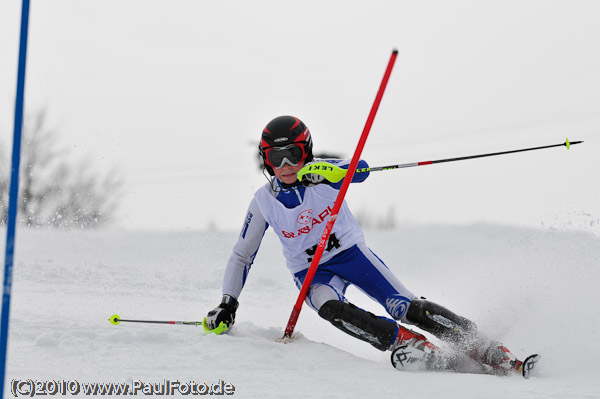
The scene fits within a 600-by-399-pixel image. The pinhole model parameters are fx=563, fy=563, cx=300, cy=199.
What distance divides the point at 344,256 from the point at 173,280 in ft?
11.7

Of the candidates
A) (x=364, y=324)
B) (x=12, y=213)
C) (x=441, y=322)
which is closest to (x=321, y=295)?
(x=364, y=324)

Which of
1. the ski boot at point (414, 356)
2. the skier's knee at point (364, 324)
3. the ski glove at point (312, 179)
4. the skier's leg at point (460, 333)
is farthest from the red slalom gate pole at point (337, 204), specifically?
the ski boot at point (414, 356)

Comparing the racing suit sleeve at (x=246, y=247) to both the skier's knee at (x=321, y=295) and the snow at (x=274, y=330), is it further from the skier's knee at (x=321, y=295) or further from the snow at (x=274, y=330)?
the skier's knee at (x=321, y=295)

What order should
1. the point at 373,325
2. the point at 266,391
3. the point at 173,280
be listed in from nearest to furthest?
the point at 266,391 → the point at 373,325 → the point at 173,280

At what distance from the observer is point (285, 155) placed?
11.6ft

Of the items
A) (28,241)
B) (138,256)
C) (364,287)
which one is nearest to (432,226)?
(138,256)

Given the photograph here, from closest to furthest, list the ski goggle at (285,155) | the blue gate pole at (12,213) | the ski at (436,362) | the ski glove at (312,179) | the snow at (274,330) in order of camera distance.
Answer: the blue gate pole at (12,213) < the snow at (274,330) < the ski at (436,362) < the ski glove at (312,179) < the ski goggle at (285,155)

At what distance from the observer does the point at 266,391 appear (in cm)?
218

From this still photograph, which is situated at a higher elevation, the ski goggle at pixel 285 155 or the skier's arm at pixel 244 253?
the ski goggle at pixel 285 155

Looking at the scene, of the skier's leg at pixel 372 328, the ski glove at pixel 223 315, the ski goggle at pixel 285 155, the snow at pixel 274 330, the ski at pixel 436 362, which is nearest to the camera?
the snow at pixel 274 330

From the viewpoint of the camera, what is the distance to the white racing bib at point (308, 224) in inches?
141

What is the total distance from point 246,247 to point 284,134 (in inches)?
31.4

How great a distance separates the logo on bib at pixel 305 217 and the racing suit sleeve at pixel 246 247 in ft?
0.96

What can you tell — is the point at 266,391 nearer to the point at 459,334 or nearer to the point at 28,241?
the point at 459,334
